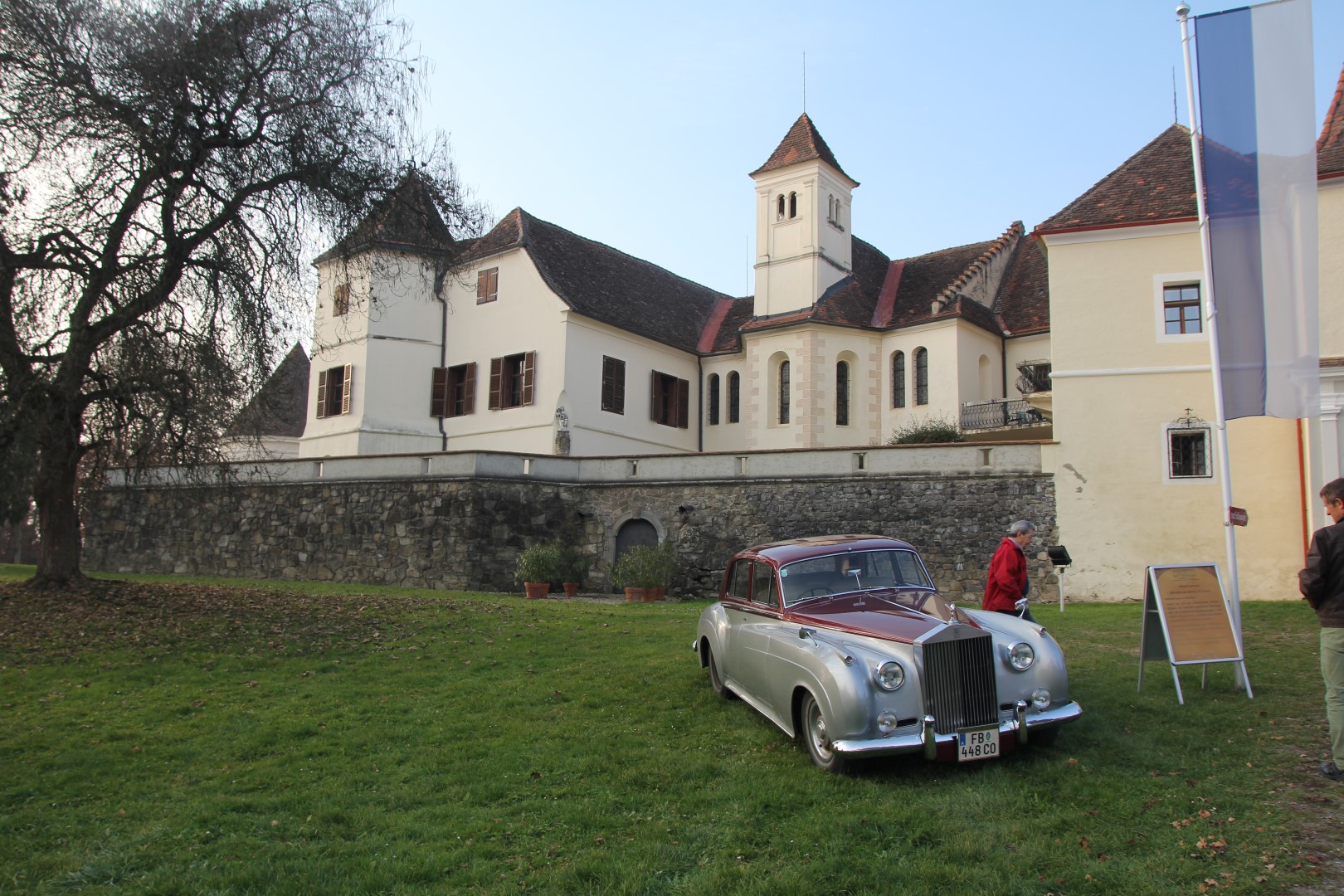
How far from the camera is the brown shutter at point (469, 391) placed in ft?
104

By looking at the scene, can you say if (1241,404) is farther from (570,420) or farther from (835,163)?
(835,163)

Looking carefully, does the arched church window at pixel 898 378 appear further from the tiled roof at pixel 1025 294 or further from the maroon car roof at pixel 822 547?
the maroon car roof at pixel 822 547

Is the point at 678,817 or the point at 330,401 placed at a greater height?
the point at 330,401

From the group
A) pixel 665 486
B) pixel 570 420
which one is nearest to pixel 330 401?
pixel 570 420

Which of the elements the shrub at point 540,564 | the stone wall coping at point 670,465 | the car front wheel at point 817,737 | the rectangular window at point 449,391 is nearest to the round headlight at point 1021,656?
the car front wheel at point 817,737

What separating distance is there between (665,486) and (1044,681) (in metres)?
16.3

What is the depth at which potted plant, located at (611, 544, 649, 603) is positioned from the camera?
20.4 metres

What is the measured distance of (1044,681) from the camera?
6.80 metres

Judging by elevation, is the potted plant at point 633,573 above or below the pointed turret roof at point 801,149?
below

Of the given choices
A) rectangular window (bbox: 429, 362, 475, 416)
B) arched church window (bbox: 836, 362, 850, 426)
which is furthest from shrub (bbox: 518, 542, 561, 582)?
arched church window (bbox: 836, 362, 850, 426)

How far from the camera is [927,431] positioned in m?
28.5

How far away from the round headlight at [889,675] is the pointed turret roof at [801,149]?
29.8m

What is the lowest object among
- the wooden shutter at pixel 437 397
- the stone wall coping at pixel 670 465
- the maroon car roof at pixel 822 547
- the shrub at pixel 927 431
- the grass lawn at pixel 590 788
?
the grass lawn at pixel 590 788

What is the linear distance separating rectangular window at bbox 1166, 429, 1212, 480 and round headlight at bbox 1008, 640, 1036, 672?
47.8 ft
